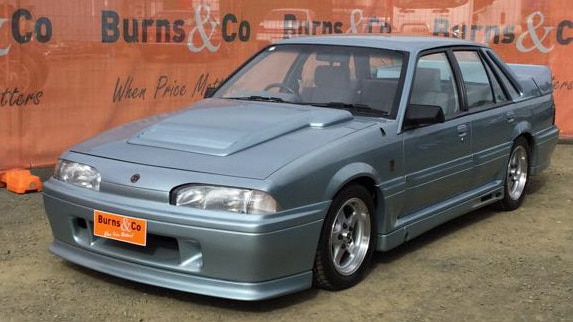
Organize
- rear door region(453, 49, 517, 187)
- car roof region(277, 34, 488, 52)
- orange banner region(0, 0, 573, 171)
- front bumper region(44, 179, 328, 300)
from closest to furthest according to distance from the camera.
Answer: front bumper region(44, 179, 328, 300) < car roof region(277, 34, 488, 52) < rear door region(453, 49, 517, 187) < orange banner region(0, 0, 573, 171)

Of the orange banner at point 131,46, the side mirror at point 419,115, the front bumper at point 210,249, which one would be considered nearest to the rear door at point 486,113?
the side mirror at point 419,115

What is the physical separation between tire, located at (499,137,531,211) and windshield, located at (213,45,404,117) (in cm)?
181

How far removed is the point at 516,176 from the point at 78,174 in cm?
392

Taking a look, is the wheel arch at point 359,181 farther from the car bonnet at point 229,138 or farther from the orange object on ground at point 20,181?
the orange object on ground at point 20,181

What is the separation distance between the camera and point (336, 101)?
459cm

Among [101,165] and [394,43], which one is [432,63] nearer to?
[394,43]

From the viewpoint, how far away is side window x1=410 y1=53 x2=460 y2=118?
15.7 feet

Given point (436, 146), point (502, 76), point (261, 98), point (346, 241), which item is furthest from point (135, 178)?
point (502, 76)

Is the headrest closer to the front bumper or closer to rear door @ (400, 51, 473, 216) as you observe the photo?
rear door @ (400, 51, 473, 216)

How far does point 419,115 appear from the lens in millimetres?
4438

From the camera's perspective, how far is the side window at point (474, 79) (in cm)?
533

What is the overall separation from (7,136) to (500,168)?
14.5 ft

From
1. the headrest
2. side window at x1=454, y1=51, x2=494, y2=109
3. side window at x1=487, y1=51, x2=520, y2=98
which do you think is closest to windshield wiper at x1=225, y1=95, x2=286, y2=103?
the headrest

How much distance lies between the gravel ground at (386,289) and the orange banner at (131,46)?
151 cm
